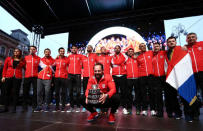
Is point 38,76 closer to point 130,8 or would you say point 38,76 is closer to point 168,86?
point 168,86

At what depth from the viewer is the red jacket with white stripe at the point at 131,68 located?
2477 mm

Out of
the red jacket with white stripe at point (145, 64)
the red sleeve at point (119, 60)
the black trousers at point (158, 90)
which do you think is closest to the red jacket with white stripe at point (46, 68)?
the red sleeve at point (119, 60)

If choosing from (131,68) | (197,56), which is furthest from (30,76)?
(197,56)

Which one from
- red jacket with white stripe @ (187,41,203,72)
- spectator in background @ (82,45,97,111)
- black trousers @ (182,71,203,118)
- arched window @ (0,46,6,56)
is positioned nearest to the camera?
black trousers @ (182,71,203,118)

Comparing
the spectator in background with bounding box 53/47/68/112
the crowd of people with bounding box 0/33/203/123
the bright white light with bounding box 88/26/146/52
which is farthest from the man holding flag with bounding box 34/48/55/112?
the bright white light with bounding box 88/26/146/52

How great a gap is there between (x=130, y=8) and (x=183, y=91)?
413 cm

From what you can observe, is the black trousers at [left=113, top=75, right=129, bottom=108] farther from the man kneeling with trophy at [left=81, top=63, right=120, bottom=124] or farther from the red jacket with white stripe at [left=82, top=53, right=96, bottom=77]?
the man kneeling with trophy at [left=81, top=63, right=120, bottom=124]

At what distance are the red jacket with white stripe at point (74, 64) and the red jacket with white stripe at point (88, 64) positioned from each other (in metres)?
0.12

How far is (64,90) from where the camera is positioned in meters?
2.69

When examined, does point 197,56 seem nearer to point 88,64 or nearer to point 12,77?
point 88,64

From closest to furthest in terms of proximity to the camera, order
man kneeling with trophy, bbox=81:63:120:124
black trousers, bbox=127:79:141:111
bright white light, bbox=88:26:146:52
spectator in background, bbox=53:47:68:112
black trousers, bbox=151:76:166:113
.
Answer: man kneeling with trophy, bbox=81:63:120:124 → black trousers, bbox=151:76:166:113 → black trousers, bbox=127:79:141:111 → spectator in background, bbox=53:47:68:112 → bright white light, bbox=88:26:146:52

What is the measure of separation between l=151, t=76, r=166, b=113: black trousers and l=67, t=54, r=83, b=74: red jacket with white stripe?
162 cm

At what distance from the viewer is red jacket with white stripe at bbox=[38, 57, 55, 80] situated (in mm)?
2686

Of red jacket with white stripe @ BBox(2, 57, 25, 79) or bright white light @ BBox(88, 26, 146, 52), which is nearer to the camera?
red jacket with white stripe @ BBox(2, 57, 25, 79)
